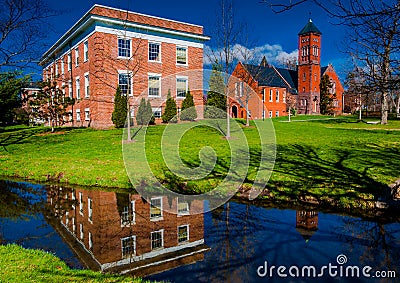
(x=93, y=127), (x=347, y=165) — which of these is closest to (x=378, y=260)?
(x=347, y=165)

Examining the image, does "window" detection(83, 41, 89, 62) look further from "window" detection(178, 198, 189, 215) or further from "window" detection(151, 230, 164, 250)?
"window" detection(151, 230, 164, 250)

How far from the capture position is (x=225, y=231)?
603 centimetres

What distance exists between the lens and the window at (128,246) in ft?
16.4

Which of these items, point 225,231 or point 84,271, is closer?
point 84,271

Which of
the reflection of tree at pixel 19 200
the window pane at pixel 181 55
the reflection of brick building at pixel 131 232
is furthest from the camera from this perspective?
the window pane at pixel 181 55

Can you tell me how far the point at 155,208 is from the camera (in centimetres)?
745

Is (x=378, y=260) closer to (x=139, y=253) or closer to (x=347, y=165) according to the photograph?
(x=139, y=253)

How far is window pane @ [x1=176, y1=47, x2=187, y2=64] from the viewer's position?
27375 millimetres

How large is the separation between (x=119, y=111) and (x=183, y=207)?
54.1ft

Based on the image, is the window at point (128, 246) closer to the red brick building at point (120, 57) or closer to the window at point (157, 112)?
the red brick building at point (120, 57)

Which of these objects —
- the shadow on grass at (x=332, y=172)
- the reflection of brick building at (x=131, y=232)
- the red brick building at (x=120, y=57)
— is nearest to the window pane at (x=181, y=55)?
the red brick building at (x=120, y=57)

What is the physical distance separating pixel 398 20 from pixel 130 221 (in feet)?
19.9

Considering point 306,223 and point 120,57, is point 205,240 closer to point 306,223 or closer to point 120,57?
point 306,223

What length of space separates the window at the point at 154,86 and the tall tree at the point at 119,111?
223 centimetres
